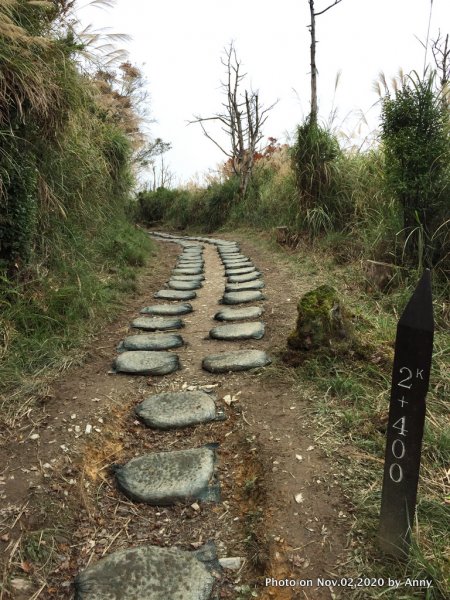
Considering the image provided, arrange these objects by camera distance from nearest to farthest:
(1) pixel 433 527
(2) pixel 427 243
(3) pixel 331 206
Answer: (1) pixel 433 527
(2) pixel 427 243
(3) pixel 331 206

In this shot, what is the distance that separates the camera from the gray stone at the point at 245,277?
3863 millimetres

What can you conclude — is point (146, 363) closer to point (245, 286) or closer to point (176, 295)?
point (176, 295)

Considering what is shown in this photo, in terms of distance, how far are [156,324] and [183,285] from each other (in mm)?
1098

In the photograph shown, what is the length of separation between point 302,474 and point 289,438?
199mm

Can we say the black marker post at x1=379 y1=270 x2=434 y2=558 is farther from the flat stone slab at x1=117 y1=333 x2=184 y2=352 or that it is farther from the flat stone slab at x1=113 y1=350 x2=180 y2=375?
the flat stone slab at x1=117 y1=333 x2=184 y2=352

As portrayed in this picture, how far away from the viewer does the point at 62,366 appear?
212 centimetres

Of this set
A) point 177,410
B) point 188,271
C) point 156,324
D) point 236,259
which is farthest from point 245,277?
point 177,410

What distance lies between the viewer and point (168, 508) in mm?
1396

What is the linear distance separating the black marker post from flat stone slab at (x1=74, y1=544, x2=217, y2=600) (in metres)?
0.48

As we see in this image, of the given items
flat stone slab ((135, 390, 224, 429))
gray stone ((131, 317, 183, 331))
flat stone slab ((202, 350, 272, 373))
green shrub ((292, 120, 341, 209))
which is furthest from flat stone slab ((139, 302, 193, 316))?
green shrub ((292, 120, 341, 209))

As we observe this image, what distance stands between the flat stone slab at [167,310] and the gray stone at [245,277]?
78cm

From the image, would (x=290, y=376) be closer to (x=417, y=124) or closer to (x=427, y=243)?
(x=427, y=243)

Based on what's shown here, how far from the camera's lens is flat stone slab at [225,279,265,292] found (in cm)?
352

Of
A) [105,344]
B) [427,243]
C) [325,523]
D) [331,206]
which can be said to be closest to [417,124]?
[427,243]
